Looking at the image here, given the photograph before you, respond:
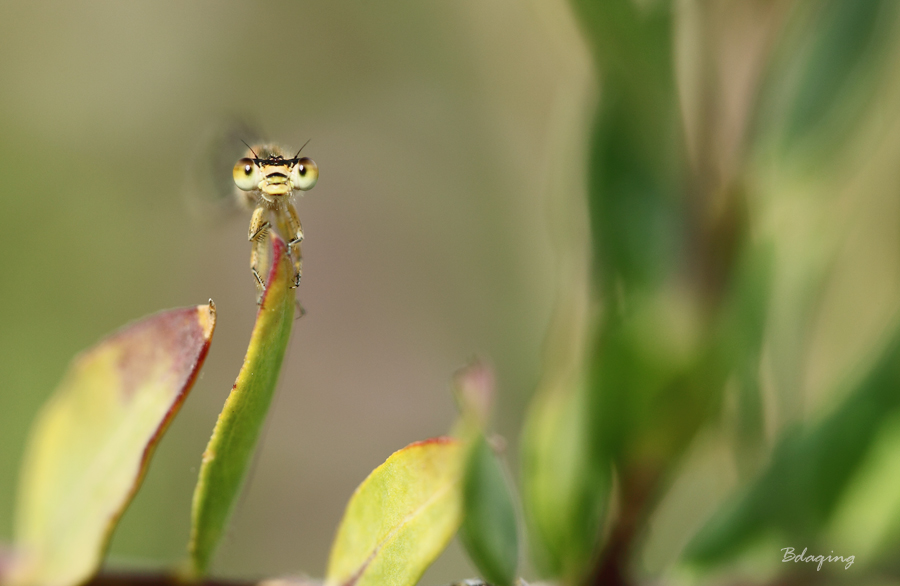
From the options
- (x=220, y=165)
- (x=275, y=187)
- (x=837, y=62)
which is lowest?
(x=275, y=187)

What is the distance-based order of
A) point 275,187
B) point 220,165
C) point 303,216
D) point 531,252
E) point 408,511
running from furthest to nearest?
point 303,216, point 531,252, point 220,165, point 275,187, point 408,511

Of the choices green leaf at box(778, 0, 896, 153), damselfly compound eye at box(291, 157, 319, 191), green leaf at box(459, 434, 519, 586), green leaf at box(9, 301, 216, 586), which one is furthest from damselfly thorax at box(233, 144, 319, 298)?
green leaf at box(778, 0, 896, 153)

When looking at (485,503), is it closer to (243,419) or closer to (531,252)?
(243,419)

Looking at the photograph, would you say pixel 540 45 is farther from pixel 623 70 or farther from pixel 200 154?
pixel 623 70

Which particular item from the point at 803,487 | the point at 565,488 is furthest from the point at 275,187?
the point at 803,487

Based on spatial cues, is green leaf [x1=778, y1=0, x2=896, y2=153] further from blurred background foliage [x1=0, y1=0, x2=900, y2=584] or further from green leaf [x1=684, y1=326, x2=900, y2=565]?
green leaf [x1=684, y1=326, x2=900, y2=565]

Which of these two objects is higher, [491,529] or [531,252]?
[531,252]

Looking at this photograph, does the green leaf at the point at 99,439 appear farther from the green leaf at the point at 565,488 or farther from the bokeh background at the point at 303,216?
the bokeh background at the point at 303,216
